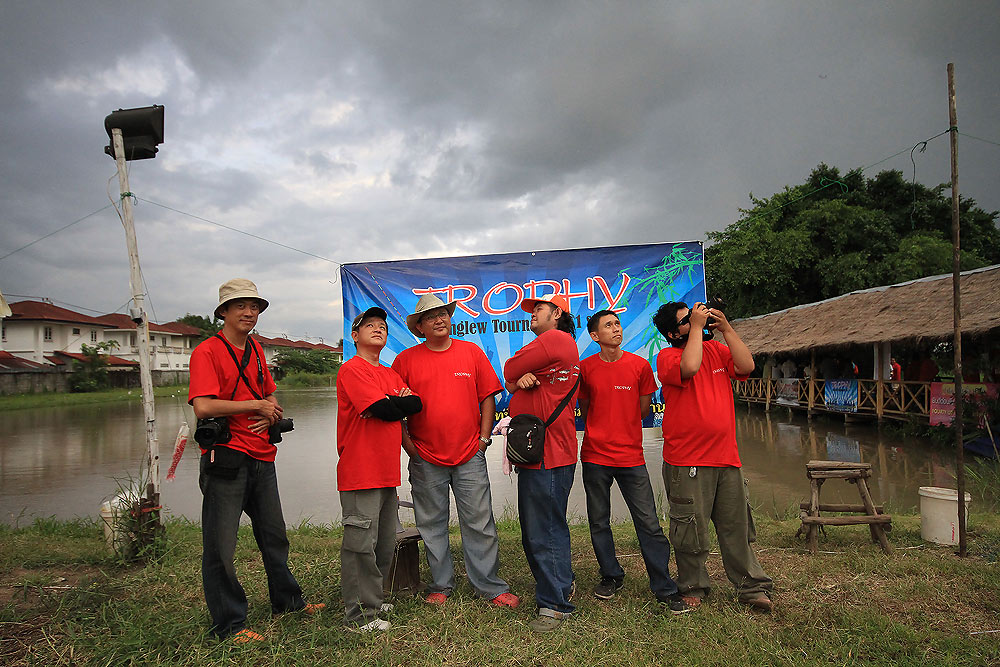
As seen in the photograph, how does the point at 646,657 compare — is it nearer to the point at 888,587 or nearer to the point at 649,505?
the point at 649,505

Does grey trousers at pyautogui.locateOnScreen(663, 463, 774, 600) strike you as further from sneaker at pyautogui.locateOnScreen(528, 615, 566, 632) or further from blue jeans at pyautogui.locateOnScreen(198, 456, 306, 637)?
blue jeans at pyautogui.locateOnScreen(198, 456, 306, 637)

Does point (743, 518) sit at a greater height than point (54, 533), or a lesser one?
greater

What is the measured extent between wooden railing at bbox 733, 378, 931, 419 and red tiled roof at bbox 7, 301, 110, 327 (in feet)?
113

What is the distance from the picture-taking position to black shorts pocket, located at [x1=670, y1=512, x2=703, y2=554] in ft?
10.2

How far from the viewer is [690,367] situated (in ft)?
10.2

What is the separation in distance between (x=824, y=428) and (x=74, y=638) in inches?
556

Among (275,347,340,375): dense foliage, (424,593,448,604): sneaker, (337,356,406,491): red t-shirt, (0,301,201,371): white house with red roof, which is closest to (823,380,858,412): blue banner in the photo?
(424,593,448,604): sneaker

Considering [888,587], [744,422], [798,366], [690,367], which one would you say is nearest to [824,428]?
[744,422]

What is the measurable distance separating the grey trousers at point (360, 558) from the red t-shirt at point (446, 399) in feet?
1.35

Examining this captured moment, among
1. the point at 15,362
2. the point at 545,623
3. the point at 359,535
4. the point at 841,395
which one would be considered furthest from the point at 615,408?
the point at 15,362

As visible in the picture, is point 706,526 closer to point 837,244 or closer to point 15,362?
point 837,244

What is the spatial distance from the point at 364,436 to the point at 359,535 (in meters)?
0.49

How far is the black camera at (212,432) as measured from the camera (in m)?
2.71

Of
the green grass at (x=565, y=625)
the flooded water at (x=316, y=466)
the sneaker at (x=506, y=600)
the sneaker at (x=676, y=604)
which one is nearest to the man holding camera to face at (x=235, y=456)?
the green grass at (x=565, y=625)
